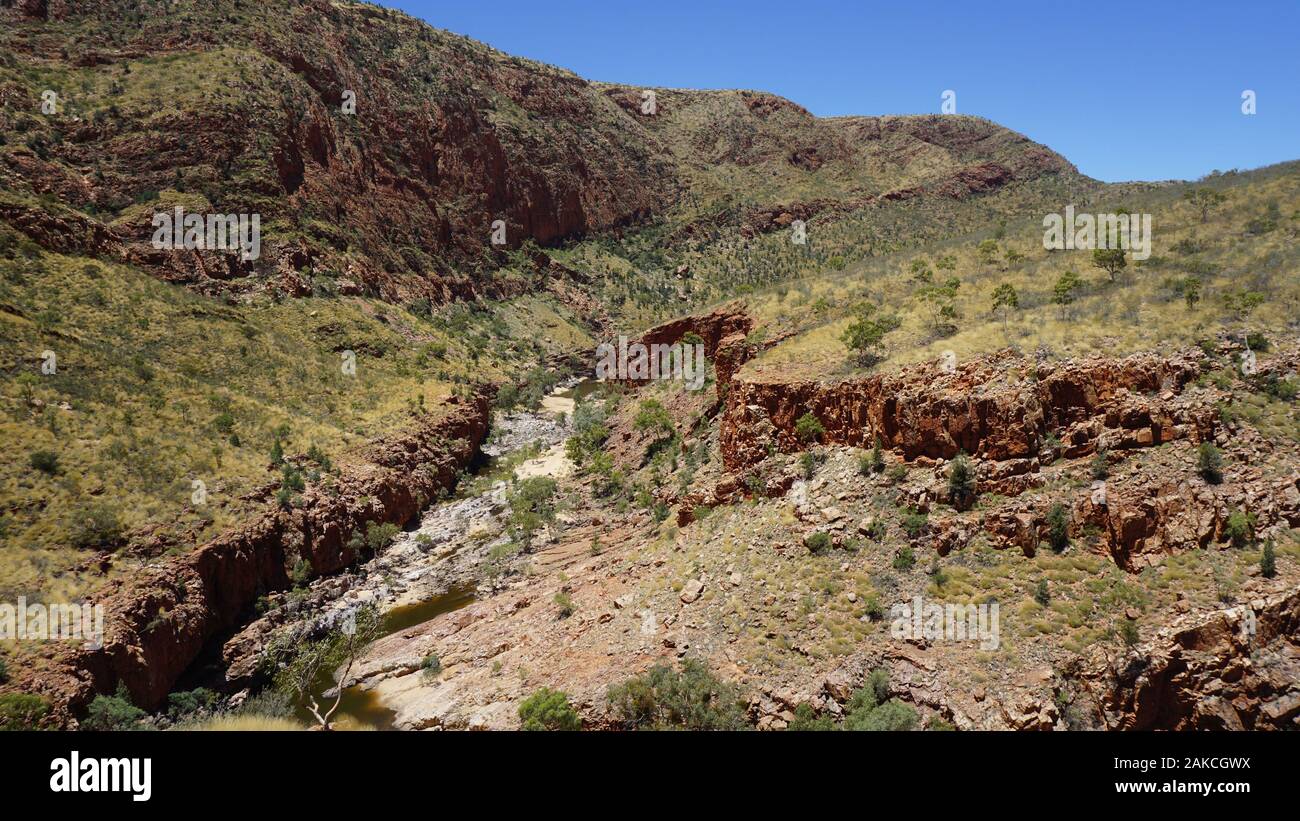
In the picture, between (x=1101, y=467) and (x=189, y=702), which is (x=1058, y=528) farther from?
(x=189, y=702)

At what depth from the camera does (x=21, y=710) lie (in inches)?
586

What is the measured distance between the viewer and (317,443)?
30703 millimetres

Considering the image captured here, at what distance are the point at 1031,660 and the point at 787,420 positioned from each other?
38.9 feet

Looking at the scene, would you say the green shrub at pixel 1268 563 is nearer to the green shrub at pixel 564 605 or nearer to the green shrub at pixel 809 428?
the green shrub at pixel 809 428

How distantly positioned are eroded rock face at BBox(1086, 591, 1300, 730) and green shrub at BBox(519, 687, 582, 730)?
11.6 m

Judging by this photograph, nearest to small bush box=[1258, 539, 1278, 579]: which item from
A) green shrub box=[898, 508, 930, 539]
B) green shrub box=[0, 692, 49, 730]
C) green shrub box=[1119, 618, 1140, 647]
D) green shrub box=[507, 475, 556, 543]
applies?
green shrub box=[1119, 618, 1140, 647]

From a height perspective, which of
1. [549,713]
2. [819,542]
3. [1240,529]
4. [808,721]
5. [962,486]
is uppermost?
[962,486]

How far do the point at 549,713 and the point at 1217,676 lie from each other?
1400 centimetres

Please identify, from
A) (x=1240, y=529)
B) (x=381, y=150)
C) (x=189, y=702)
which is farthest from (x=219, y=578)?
(x=381, y=150)

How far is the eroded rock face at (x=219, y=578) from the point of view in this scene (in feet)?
55.1

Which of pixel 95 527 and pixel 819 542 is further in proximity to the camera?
pixel 95 527

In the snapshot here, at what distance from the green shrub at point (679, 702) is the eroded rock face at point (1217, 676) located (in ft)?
25.3

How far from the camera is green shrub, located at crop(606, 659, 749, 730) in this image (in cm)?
1473
